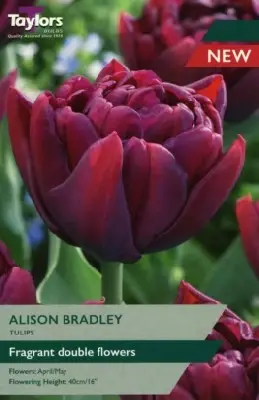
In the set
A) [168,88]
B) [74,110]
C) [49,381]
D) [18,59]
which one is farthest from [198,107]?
[49,381]

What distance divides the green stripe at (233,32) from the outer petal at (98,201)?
0.21 m

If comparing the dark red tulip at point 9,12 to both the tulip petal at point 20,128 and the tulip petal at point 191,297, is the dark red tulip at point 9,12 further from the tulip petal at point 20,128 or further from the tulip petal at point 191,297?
the tulip petal at point 191,297

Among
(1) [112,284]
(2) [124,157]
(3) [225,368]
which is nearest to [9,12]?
(2) [124,157]

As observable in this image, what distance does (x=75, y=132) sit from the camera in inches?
41.9

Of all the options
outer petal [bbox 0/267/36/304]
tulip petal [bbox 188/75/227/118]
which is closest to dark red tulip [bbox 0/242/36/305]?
outer petal [bbox 0/267/36/304]

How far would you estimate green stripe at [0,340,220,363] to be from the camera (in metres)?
1.17

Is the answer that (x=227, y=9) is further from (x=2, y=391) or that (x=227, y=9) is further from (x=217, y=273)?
(x=2, y=391)

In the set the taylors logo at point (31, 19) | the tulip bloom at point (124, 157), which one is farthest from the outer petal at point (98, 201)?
the taylors logo at point (31, 19)

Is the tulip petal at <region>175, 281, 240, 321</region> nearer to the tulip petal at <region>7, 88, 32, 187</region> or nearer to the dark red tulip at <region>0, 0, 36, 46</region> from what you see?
the tulip petal at <region>7, 88, 32, 187</region>

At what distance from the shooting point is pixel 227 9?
3.80ft

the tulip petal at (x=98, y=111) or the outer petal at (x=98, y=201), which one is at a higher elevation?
the tulip petal at (x=98, y=111)

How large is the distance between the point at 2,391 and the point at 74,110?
1.29ft

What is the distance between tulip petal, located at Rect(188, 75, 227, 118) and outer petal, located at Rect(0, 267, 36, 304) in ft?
1.07

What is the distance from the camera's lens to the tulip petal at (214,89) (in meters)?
1.13
